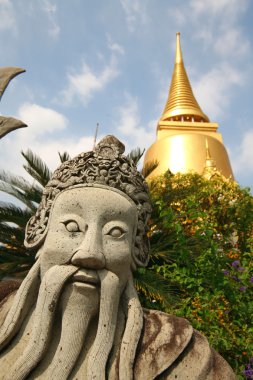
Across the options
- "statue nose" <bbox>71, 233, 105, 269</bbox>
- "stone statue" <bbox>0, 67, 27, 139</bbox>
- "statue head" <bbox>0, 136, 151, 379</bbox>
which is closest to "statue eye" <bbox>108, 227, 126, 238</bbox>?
"statue head" <bbox>0, 136, 151, 379</bbox>

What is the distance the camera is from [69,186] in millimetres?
2238

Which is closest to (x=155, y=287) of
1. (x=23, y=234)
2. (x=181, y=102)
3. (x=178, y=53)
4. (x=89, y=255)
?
(x=23, y=234)

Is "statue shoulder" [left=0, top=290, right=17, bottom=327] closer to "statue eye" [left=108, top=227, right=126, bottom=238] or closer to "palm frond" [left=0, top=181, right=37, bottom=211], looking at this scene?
"statue eye" [left=108, top=227, right=126, bottom=238]

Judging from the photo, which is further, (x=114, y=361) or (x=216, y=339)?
(x=216, y=339)

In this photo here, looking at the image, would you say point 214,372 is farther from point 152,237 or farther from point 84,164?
point 152,237

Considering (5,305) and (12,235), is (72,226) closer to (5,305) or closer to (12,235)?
(5,305)

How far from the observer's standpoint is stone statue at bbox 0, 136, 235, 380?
1778 millimetres

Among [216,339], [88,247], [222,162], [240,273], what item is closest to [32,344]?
[88,247]

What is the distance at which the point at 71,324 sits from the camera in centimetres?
186

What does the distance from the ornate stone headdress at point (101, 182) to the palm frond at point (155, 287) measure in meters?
3.55

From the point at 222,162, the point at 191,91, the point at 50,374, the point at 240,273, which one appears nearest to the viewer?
the point at 50,374

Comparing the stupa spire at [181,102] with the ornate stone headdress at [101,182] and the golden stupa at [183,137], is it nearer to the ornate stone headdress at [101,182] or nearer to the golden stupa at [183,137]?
the golden stupa at [183,137]

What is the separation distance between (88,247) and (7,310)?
61 cm

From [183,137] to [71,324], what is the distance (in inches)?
598
